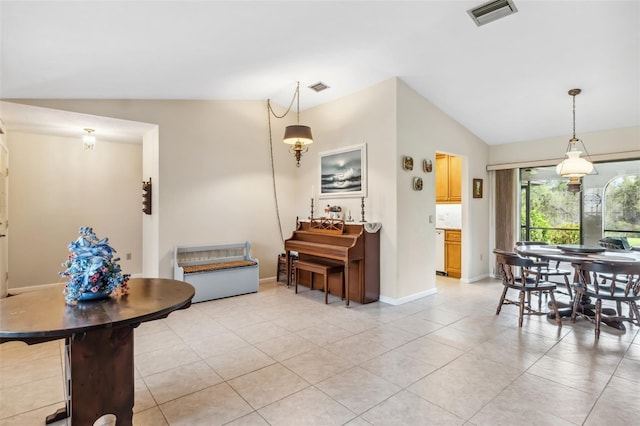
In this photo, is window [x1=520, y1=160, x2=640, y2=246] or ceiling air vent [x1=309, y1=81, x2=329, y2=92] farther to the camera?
window [x1=520, y1=160, x2=640, y2=246]

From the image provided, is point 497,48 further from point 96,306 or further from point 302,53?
point 96,306

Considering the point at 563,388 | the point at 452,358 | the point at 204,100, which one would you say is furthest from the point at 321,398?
the point at 204,100

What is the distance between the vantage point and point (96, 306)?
1684mm

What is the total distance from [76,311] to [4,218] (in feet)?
13.6

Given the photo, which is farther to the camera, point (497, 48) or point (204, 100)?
point (204, 100)

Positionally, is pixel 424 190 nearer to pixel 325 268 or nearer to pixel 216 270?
pixel 325 268

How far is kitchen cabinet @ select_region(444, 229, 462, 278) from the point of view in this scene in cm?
591

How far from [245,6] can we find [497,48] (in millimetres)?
2626

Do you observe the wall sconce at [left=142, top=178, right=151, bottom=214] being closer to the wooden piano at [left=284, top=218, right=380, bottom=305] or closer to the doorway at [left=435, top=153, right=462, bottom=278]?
the wooden piano at [left=284, top=218, right=380, bottom=305]

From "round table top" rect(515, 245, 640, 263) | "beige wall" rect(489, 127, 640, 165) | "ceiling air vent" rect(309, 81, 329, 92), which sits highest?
"ceiling air vent" rect(309, 81, 329, 92)

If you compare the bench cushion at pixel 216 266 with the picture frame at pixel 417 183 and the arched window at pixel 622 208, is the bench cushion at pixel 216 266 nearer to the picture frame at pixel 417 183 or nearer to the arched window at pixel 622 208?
the picture frame at pixel 417 183

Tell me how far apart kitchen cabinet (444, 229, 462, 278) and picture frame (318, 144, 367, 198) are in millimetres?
2261

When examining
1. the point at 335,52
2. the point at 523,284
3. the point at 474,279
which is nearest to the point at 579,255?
the point at 523,284

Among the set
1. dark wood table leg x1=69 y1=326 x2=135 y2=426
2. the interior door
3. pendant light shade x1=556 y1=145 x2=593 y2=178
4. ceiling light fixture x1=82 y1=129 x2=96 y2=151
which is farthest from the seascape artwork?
the interior door
